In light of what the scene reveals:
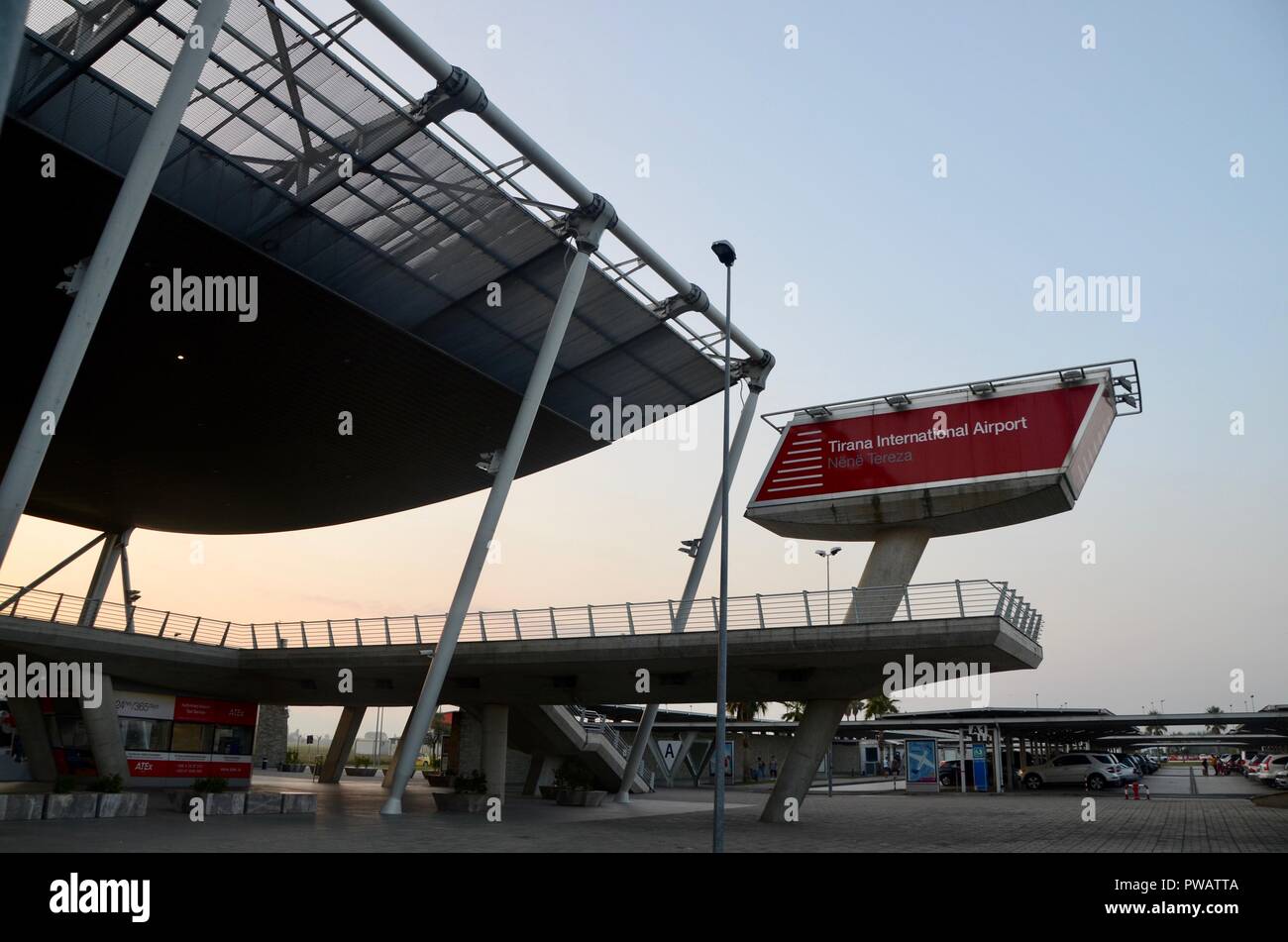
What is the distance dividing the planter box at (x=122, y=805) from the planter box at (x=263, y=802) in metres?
2.79

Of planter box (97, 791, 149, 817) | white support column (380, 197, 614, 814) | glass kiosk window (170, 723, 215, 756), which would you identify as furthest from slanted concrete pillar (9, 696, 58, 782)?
white support column (380, 197, 614, 814)

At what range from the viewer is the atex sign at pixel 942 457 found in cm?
2752

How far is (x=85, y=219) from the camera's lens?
25.2 meters

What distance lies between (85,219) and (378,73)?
9.20 metres

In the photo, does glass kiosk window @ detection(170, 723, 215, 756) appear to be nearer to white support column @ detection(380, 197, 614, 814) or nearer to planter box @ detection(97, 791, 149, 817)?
planter box @ detection(97, 791, 149, 817)

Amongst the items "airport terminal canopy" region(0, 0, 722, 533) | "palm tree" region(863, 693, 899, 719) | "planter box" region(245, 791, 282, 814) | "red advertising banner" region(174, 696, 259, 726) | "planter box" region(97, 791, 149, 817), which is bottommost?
"palm tree" region(863, 693, 899, 719)

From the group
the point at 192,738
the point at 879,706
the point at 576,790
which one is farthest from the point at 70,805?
the point at 879,706

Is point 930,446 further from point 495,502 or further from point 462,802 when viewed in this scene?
point 462,802

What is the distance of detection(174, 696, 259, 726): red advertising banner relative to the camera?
3716cm

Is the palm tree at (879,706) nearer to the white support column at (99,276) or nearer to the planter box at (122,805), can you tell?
the planter box at (122,805)

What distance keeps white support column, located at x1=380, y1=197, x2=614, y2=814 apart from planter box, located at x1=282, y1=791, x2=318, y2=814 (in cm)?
232
